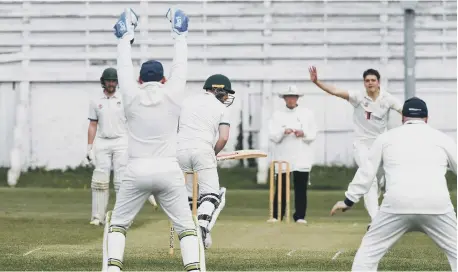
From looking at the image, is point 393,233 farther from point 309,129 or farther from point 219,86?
point 309,129

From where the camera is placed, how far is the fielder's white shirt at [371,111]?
42.0 ft

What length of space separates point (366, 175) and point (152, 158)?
5.19 ft

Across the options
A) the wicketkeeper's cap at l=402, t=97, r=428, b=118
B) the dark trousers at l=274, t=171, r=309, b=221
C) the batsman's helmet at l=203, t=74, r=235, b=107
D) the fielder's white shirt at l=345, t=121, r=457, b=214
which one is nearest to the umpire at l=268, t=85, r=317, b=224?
the dark trousers at l=274, t=171, r=309, b=221

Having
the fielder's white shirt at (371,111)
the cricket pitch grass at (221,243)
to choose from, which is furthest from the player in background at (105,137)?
the fielder's white shirt at (371,111)

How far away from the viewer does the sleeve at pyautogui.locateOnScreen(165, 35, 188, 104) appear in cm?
855

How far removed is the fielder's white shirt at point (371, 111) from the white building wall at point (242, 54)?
9221mm

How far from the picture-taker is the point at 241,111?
22.2 meters

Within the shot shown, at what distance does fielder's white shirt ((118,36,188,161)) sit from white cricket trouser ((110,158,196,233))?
0.26 ft

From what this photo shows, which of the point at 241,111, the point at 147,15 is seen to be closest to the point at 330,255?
the point at 241,111

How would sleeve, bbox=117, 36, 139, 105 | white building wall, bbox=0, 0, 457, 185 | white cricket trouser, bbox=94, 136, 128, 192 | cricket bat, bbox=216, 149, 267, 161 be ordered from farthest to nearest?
white building wall, bbox=0, 0, 457, 185 → white cricket trouser, bbox=94, 136, 128, 192 → cricket bat, bbox=216, 149, 267, 161 → sleeve, bbox=117, 36, 139, 105

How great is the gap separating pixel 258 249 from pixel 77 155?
11.8m

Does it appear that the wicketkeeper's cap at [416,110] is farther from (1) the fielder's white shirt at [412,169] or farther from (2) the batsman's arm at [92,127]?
(2) the batsman's arm at [92,127]

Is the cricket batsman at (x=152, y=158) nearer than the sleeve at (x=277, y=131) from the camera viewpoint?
Yes

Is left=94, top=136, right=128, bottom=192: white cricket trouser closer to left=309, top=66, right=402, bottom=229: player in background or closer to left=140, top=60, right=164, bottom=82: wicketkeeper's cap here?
left=309, top=66, right=402, bottom=229: player in background
